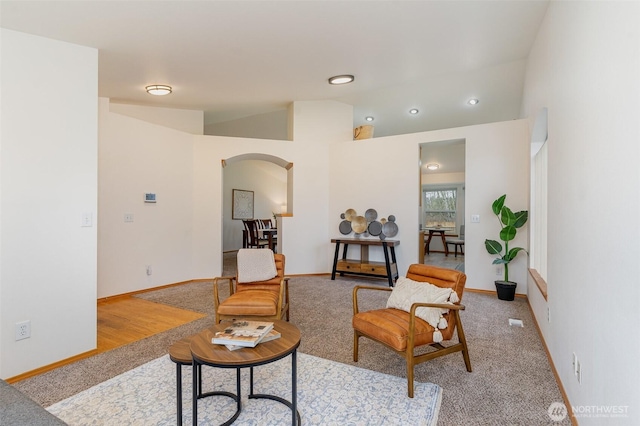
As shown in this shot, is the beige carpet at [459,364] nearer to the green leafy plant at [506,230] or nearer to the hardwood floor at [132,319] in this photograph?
the hardwood floor at [132,319]

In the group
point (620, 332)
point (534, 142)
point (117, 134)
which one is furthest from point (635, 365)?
point (117, 134)

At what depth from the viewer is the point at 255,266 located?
338cm

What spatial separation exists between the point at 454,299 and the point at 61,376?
2891mm

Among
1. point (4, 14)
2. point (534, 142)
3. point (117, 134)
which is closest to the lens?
point (4, 14)

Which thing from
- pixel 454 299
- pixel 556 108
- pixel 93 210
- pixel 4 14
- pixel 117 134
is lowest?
pixel 454 299

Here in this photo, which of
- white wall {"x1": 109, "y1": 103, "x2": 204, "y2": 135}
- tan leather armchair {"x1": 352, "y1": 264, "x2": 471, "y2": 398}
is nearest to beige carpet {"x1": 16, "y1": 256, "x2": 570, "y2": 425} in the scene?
tan leather armchair {"x1": 352, "y1": 264, "x2": 471, "y2": 398}

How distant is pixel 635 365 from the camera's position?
1.07 metres

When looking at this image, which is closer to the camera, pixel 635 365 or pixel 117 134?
pixel 635 365

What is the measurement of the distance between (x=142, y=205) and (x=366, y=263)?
3553 mm

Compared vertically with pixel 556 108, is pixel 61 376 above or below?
below

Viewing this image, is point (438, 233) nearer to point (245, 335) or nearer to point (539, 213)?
point (539, 213)

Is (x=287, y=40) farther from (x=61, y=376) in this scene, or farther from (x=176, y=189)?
(x=61, y=376)

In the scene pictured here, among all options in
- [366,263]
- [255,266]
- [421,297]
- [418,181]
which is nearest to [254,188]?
[366,263]

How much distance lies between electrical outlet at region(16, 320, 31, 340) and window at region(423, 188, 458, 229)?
9439 millimetres
